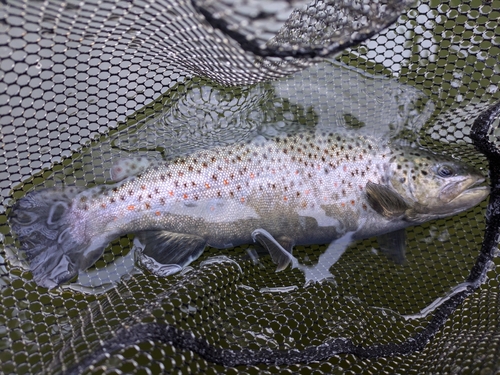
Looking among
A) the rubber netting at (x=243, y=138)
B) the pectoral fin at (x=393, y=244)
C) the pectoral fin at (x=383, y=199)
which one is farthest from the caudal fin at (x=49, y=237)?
the pectoral fin at (x=393, y=244)

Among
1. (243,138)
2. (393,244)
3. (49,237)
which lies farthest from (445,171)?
(49,237)

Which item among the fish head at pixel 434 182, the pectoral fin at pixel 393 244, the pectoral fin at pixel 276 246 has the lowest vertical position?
the pectoral fin at pixel 276 246

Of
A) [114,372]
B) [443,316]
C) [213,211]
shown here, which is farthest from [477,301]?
[114,372]

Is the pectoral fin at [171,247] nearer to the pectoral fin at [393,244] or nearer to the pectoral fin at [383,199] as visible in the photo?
the pectoral fin at [383,199]

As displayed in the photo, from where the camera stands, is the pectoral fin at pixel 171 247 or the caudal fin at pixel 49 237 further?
the pectoral fin at pixel 171 247

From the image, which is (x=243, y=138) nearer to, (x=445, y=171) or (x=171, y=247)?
(x=171, y=247)

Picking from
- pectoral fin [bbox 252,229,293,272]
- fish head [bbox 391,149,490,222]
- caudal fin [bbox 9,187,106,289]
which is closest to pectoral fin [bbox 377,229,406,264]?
fish head [bbox 391,149,490,222]

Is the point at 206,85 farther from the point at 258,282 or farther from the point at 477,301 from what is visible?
the point at 477,301

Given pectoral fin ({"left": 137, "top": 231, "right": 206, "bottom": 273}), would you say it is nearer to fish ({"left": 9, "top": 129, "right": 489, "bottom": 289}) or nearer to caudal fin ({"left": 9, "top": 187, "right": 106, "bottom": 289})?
fish ({"left": 9, "top": 129, "right": 489, "bottom": 289})
